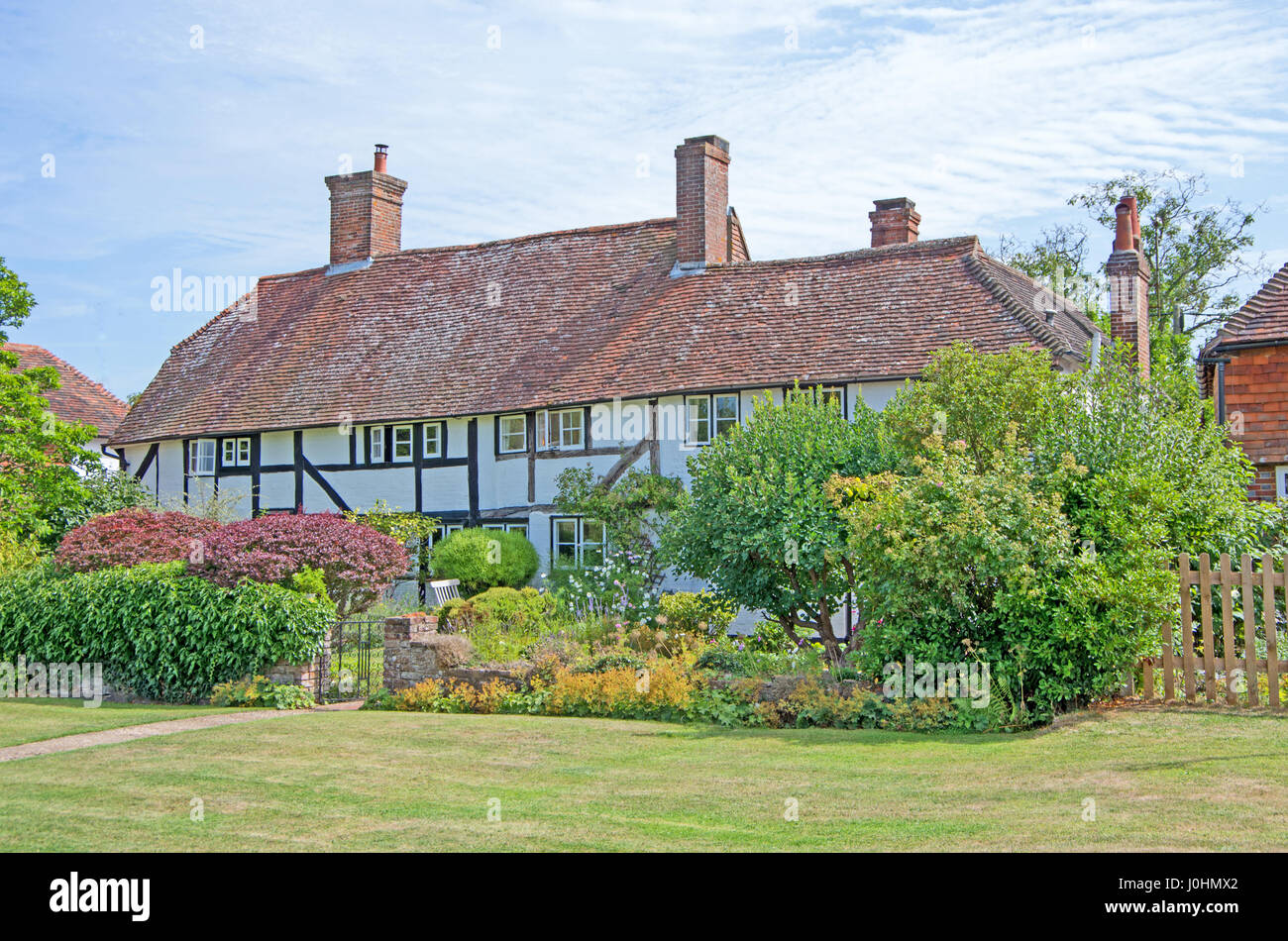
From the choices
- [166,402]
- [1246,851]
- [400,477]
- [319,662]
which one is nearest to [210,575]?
[319,662]

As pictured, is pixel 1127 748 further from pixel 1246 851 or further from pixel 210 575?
pixel 210 575

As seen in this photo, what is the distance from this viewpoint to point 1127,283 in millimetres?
22625

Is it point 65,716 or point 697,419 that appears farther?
point 697,419

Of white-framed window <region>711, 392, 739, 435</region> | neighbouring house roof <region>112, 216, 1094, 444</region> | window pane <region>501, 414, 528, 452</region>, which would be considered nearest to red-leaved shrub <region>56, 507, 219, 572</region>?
window pane <region>501, 414, 528, 452</region>

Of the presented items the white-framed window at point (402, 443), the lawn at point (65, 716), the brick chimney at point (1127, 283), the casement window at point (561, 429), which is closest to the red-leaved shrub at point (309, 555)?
the lawn at point (65, 716)

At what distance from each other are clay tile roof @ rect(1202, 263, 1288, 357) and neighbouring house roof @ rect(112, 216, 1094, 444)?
7.99ft

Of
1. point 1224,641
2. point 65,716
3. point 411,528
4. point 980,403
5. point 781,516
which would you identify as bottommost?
point 65,716

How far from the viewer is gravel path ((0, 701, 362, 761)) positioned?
36.3ft

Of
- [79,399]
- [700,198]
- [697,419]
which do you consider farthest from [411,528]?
[79,399]

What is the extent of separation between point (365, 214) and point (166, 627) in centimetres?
1786

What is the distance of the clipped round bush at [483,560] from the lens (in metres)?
21.2

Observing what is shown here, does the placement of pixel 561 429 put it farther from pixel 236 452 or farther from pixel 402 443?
pixel 236 452

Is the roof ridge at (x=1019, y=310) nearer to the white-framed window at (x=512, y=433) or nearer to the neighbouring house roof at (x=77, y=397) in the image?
the white-framed window at (x=512, y=433)
